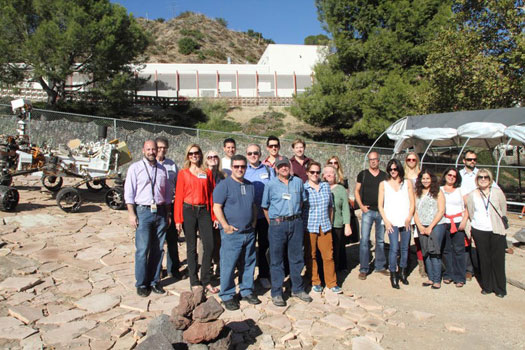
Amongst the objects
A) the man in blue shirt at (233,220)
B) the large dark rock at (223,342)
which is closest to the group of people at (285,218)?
the man in blue shirt at (233,220)

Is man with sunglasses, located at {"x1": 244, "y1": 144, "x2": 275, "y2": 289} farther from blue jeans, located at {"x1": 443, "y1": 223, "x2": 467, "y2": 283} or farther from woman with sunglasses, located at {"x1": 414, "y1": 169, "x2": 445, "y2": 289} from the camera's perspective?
blue jeans, located at {"x1": 443, "y1": 223, "x2": 467, "y2": 283}

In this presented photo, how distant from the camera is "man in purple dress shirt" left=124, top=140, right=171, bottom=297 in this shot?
4.64 m

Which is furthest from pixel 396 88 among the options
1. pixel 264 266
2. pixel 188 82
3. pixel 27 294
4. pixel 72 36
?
pixel 188 82

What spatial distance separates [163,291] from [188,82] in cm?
3459

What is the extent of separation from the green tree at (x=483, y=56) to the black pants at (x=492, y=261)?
9.44 metres

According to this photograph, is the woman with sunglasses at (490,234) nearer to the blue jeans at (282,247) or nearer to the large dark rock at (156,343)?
the blue jeans at (282,247)

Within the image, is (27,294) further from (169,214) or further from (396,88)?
(396,88)

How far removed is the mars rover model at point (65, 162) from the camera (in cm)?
853

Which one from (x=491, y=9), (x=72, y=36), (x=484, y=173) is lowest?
(x=484, y=173)

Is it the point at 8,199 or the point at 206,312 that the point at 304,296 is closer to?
the point at 206,312

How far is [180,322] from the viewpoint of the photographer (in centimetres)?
353

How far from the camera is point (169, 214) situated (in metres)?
4.93

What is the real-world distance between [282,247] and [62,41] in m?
19.0

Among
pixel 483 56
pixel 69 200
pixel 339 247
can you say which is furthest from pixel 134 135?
pixel 483 56
